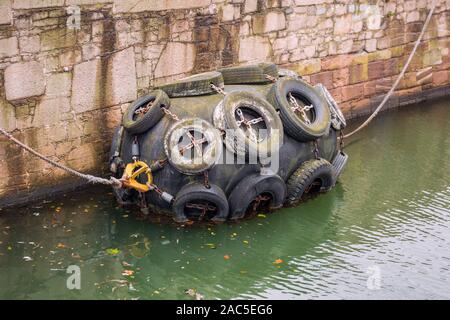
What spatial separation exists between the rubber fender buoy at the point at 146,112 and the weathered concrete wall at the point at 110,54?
0.95 m

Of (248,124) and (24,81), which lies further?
(24,81)

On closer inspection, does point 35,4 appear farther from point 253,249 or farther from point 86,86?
point 253,249

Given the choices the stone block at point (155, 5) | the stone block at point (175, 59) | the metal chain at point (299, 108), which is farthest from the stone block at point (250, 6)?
the metal chain at point (299, 108)

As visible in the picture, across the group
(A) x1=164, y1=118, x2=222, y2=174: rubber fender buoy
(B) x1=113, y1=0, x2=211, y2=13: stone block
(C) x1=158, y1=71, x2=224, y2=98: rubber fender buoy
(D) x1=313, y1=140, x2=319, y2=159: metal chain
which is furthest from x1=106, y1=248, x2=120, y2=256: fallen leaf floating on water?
(B) x1=113, y1=0, x2=211, y2=13: stone block

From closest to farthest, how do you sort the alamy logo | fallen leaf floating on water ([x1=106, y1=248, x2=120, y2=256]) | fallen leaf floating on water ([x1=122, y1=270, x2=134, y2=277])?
the alamy logo → fallen leaf floating on water ([x1=122, y1=270, x2=134, y2=277]) → fallen leaf floating on water ([x1=106, y1=248, x2=120, y2=256])

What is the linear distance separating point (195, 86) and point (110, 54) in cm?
145

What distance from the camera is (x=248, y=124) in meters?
9.59

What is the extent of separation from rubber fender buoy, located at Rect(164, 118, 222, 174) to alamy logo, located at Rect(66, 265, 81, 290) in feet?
4.96

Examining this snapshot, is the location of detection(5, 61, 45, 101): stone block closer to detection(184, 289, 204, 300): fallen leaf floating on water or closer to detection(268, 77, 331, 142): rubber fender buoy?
detection(268, 77, 331, 142): rubber fender buoy

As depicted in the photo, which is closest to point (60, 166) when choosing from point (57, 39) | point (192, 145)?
point (192, 145)

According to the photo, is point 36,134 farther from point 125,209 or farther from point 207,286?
point 207,286

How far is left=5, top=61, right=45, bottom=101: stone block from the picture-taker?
9836mm

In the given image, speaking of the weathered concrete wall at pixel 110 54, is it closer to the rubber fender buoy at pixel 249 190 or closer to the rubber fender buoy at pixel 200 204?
the rubber fender buoy at pixel 200 204

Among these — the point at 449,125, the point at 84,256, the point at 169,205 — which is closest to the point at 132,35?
the point at 169,205
